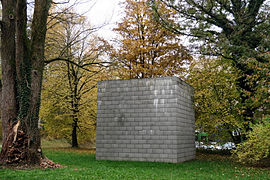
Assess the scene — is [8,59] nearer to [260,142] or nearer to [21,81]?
[21,81]

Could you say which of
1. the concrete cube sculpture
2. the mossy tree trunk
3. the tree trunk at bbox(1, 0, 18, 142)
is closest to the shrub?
the concrete cube sculpture

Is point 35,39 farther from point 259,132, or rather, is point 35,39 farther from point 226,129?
point 226,129

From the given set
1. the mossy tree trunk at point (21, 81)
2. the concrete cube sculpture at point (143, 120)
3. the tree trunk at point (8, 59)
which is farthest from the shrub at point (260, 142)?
the tree trunk at point (8, 59)

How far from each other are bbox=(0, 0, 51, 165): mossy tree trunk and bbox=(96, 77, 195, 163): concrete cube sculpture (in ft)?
12.8

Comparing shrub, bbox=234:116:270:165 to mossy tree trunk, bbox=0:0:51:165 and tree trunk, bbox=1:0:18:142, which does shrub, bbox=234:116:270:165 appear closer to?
mossy tree trunk, bbox=0:0:51:165

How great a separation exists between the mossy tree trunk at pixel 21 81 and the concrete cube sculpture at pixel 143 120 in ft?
12.8

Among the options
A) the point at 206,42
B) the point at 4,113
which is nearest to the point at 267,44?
the point at 206,42

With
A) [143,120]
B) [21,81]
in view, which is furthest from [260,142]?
[21,81]

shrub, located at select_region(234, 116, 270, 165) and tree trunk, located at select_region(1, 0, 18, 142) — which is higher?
tree trunk, located at select_region(1, 0, 18, 142)

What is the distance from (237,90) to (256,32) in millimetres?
3002

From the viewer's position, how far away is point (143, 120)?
39.2 feet

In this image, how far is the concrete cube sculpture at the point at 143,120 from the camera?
11.5 m

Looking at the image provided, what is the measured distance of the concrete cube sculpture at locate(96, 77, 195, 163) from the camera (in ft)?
37.8

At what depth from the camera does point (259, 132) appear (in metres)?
8.96
